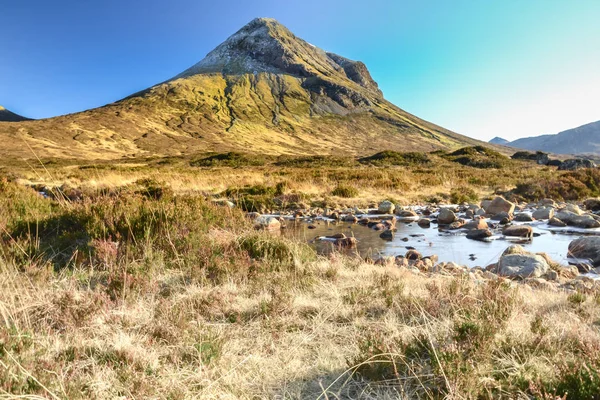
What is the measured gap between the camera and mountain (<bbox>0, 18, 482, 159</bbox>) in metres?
72.9

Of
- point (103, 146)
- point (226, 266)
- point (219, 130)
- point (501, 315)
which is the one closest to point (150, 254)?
point (226, 266)

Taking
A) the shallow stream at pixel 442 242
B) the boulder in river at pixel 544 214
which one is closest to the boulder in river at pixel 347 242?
the shallow stream at pixel 442 242

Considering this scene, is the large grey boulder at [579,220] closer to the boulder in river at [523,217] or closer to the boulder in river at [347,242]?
the boulder in river at [523,217]

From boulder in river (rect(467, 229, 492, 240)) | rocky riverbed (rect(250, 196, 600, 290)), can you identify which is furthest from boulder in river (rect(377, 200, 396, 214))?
boulder in river (rect(467, 229, 492, 240))

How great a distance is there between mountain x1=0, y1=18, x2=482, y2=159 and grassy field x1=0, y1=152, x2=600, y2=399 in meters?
56.0

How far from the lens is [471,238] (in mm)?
9406

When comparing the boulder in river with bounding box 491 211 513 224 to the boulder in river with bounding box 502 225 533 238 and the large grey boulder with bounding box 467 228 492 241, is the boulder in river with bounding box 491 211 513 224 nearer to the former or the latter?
the boulder in river with bounding box 502 225 533 238

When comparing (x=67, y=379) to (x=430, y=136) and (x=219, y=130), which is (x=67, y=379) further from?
(x=430, y=136)

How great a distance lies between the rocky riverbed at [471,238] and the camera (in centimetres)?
589

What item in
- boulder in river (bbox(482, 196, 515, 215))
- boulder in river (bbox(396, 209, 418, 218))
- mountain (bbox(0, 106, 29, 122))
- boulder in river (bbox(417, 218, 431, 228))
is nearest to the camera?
boulder in river (bbox(417, 218, 431, 228))

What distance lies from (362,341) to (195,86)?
143 m

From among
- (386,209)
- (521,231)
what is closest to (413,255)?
(521,231)

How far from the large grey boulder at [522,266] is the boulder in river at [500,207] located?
7318mm

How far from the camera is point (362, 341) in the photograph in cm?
261
